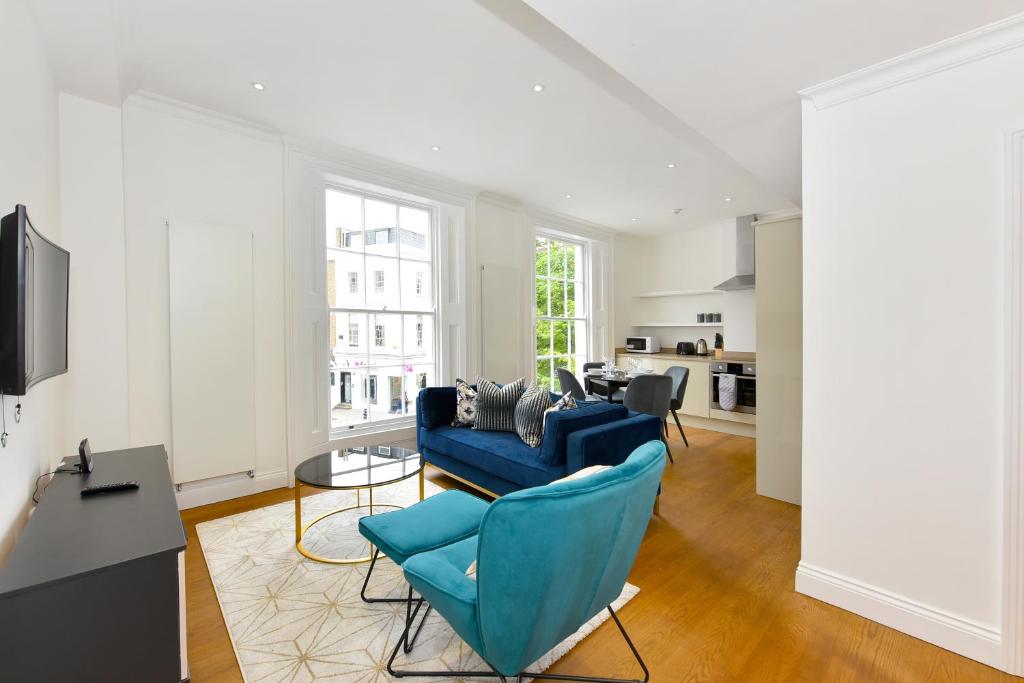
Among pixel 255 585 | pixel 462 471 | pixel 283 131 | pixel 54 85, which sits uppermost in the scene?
pixel 283 131

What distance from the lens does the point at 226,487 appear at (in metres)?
3.43

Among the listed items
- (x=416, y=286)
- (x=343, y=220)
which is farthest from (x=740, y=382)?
(x=343, y=220)

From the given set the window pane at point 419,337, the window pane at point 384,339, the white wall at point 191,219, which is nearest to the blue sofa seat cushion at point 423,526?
the white wall at point 191,219

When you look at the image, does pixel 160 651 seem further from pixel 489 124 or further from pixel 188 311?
pixel 489 124

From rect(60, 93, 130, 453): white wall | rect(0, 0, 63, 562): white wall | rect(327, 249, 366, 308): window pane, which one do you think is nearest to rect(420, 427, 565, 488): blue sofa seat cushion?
rect(327, 249, 366, 308): window pane

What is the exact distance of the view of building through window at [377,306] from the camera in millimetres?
4223

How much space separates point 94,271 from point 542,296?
182 inches

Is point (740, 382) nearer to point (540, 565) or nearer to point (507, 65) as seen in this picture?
point (507, 65)

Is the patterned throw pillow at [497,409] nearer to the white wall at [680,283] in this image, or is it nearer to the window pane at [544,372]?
the window pane at [544,372]

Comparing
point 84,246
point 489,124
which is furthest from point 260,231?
point 489,124

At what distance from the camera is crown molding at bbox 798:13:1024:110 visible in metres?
1.72

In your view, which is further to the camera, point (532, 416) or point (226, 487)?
point (226, 487)

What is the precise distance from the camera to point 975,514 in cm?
183

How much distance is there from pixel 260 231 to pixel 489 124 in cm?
196
